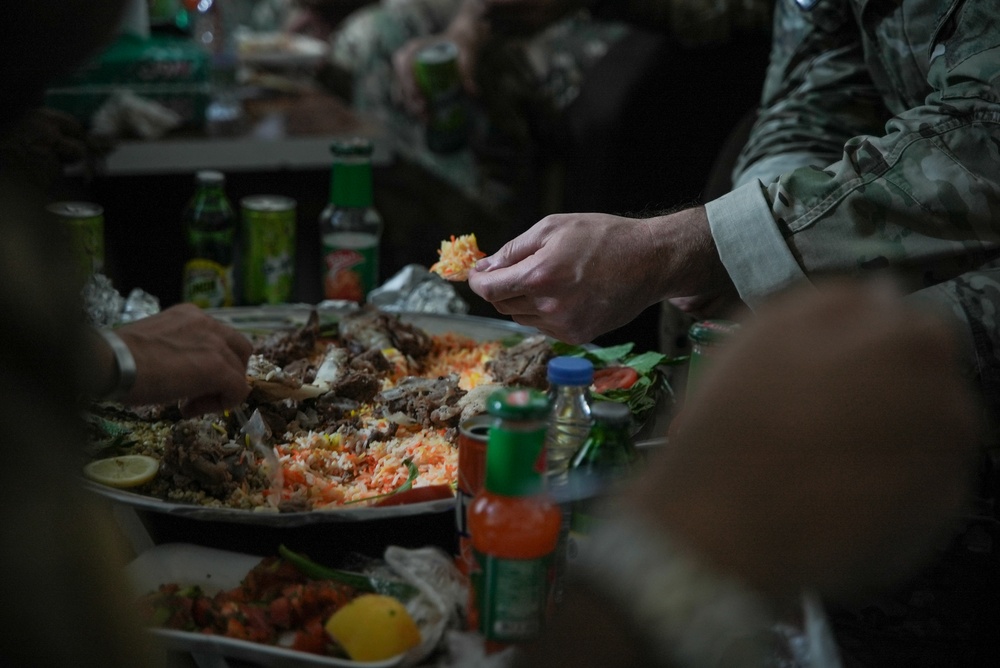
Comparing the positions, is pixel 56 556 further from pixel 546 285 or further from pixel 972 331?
pixel 972 331

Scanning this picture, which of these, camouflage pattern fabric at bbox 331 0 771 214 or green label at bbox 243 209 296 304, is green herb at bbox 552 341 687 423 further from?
camouflage pattern fabric at bbox 331 0 771 214

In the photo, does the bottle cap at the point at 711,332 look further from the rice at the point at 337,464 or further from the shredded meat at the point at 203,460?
the shredded meat at the point at 203,460

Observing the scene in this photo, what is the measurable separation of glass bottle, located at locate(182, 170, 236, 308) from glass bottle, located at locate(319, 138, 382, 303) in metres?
0.23

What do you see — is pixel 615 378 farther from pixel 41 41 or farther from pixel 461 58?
pixel 461 58

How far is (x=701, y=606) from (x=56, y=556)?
20.9 inches

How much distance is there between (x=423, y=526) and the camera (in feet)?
4.04

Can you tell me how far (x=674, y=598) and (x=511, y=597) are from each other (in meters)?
0.19

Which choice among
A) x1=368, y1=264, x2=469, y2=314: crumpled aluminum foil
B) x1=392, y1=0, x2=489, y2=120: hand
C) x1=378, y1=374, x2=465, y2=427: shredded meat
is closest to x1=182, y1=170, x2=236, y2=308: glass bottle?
x1=368, y1=264, x2=469, y2=314: crumpled aluminum foil

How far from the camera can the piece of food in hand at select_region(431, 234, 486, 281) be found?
1585 millimetres

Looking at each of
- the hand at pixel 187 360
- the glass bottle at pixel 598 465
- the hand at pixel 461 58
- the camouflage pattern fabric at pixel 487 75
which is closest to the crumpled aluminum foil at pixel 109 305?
the hand at pixel 187 360

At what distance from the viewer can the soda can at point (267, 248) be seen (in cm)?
212

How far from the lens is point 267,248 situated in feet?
7.00

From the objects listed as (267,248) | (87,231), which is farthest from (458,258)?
(87,231)

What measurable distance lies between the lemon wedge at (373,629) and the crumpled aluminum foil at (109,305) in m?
1.04
